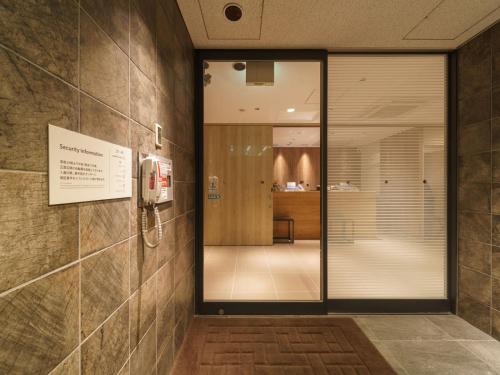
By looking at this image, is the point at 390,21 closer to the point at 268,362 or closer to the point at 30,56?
the point at 30,56

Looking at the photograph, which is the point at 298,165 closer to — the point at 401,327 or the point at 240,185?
the point at 240,185

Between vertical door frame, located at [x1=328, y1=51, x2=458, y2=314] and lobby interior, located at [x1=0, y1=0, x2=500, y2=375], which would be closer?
lobby interior, located at [x1=0, y1=0, x2=500, y2=375]

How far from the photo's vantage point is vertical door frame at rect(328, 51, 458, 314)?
2.38 metres

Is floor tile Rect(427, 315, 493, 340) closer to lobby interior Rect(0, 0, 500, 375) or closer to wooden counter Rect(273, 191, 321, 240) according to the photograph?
lobby interior Rect(0, 0, 500, 375)

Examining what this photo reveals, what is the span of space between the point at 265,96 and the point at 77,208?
3.31 meters

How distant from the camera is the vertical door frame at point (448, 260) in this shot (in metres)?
2.38

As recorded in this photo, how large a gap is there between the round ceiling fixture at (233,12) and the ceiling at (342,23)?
0.11 ft

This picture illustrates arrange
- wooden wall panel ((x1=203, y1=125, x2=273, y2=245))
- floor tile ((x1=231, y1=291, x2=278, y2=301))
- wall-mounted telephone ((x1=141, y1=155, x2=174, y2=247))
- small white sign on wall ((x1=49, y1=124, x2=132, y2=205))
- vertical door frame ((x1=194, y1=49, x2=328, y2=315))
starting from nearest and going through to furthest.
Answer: small white sign on wall ((x1=49, y1=124, x2=132, y2=205))
wall-mounted telephone ((x1=141, y1=155, x2=174, y2=247))
vertical door frame ((x1=194, y1=49, x2=328, y2=315))
floor tile ((x1=231, y1=291, x2=278, y2=301))
wooden wall panel ((x1=203, y1=125, x2=273, y2=245))

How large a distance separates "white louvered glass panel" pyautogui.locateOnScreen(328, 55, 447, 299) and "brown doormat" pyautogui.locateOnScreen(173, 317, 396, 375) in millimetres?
441

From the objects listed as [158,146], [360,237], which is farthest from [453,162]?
[158,146]

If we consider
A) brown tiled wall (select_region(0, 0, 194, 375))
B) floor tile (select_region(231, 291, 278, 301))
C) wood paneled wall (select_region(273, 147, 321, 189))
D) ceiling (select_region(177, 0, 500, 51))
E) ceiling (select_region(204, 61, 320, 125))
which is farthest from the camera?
wood paneled wall (select_region(273, 147, 321, 189))

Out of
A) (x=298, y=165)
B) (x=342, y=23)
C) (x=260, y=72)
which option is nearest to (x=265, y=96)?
(x=260, y=72)

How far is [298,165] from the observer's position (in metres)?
9.70

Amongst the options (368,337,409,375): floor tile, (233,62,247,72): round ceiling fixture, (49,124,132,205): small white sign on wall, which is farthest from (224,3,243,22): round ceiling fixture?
(368,337,409,375): floor tile
